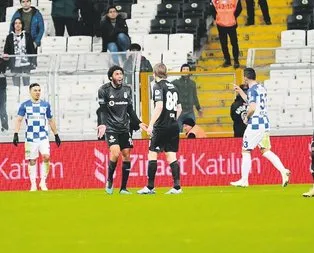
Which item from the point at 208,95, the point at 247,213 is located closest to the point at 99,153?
the point at 208,95

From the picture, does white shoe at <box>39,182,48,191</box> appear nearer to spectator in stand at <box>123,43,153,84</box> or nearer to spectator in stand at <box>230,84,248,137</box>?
spectator in stand at <box>123,43,153,84</box>

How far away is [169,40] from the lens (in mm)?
26516

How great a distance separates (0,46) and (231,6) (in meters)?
5.58

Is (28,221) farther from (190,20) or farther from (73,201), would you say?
(190,20)

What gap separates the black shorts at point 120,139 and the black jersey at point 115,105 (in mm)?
61

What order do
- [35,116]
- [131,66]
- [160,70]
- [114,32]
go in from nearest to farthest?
[160,70] → [35,116] → [131,66] → [114,32]

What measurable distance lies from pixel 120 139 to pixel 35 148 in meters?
3.12

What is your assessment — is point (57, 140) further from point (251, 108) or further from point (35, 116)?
point (251, 108)

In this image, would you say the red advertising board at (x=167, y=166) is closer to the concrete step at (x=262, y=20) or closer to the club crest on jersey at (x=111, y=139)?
the club crest on jersey at (x=111, y=139)

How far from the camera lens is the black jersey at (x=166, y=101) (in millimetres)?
17641

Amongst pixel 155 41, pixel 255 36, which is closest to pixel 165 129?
pixel 155 41

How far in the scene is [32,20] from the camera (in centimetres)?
2580

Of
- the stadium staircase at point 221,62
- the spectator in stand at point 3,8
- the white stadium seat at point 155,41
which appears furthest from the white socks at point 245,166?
the spectator in stand at point 3,8

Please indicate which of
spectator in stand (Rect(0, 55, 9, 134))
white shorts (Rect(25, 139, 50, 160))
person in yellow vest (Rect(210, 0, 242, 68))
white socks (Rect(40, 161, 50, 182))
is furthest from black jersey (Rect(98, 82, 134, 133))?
person in yellow vest (Rect(210, 0, 242, 68))
